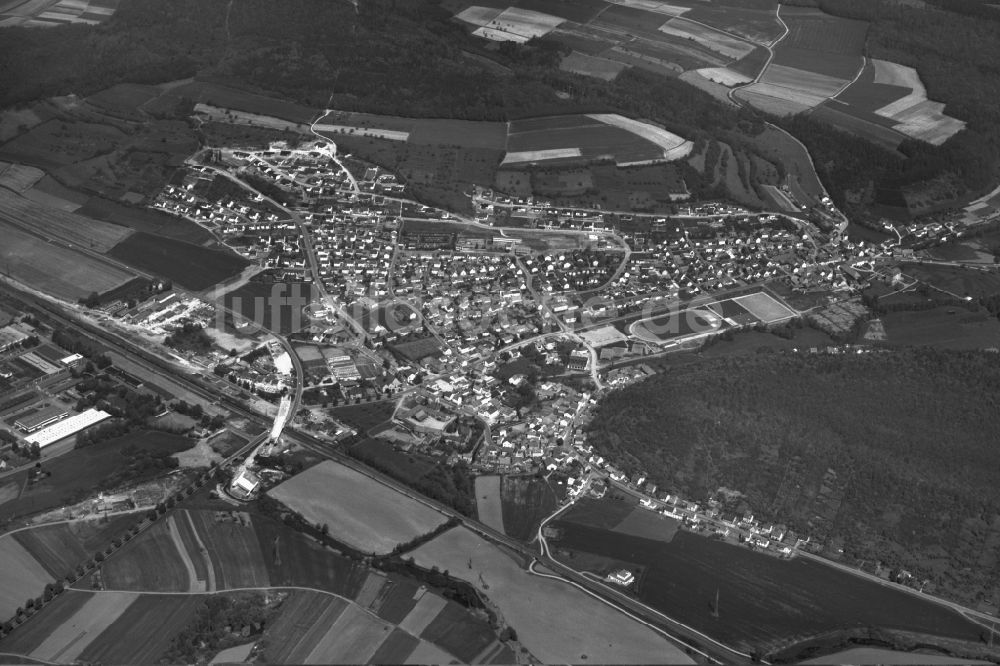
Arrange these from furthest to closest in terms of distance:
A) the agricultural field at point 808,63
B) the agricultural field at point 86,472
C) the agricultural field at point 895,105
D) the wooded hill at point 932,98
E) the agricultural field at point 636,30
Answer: the agricultural field at point 636,30 < the agricultural field at point 808,63 < the agricultural field at point 895,105 < the wooded hill at point 932,98 < the agricultural field at point 86,472

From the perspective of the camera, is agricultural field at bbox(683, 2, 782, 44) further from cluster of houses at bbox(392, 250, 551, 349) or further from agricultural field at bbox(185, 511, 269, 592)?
agricultural field at bbox(185, 511, 269, 592)

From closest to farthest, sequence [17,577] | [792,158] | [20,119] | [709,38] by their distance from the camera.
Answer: [17,577]
[792,158]
[20,119]
[709,38]

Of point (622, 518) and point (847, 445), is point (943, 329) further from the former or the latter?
point (622, 518)

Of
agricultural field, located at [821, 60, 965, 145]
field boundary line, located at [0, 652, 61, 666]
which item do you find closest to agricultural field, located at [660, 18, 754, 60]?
agricultural field, located at [821, 60, 965, 145]

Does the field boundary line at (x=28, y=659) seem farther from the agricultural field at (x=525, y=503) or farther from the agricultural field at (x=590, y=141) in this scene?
the agricultural field at (x=590, y=141)

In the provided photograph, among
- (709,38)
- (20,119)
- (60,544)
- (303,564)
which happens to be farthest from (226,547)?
(709,38)

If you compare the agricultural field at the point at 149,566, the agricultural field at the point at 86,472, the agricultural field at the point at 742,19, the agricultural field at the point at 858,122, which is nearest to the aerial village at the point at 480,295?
the agricultural field at the point at 86,472

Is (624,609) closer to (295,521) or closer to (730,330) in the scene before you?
(295,521)

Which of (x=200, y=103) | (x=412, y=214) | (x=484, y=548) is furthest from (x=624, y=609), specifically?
(x=200, y=103)
